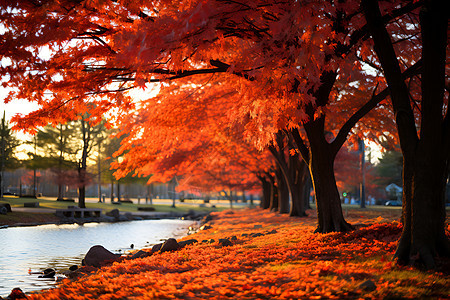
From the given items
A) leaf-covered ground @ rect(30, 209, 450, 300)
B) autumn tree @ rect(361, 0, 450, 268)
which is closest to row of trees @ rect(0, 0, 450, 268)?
autumn tree @ rect(361, 0, 450, 268)

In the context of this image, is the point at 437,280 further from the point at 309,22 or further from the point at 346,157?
the point at 346,157

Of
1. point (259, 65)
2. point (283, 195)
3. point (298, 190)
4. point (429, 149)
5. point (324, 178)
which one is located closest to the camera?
point (429, 149)

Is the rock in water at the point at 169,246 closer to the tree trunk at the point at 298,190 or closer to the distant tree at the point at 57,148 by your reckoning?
the tree trunk at the point at 298,190

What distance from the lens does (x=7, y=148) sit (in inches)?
1882

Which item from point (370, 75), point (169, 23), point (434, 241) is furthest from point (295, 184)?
point (169, 23)

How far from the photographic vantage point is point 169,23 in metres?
7.10

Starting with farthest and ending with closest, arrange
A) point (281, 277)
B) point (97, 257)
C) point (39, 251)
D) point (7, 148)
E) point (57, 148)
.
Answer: point (57, 148)
point (7, 148)
point (39, 251)
point (97, 257)
point (281, 277)

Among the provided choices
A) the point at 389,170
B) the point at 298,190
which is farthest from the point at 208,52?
the point at 389,170

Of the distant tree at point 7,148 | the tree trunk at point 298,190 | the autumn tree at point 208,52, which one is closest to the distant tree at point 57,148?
the distant tree at point 7,148

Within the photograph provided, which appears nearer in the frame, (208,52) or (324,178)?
(208,52)

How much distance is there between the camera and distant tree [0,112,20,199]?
147 feet

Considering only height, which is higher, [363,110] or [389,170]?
[363,110]

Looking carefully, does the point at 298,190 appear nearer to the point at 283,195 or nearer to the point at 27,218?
the point at 283,195

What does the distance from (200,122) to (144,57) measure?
1021 cm
